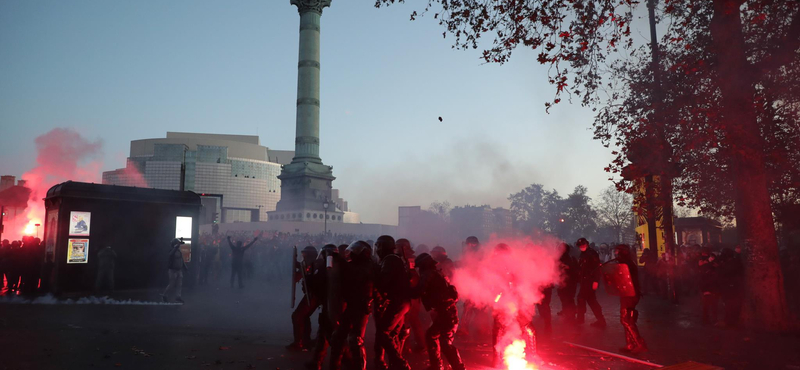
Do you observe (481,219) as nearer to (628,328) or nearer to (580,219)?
(580,219)

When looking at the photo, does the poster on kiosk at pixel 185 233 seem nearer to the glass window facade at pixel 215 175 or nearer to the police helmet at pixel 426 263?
the police helmet at pixel 426 263

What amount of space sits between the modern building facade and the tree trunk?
429 ft

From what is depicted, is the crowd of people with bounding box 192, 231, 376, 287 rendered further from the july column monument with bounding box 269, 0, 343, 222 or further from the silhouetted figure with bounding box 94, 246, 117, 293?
the july column monument with bounding box 269, 0, 343, 222

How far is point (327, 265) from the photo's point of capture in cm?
626

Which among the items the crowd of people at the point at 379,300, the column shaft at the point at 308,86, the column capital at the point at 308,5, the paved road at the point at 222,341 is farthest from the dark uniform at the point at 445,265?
the column capital at the point at 308,5

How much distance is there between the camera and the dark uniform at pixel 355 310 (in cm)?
600

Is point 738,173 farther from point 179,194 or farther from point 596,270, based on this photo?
point 179,194

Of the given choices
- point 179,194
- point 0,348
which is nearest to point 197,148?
point 179,194

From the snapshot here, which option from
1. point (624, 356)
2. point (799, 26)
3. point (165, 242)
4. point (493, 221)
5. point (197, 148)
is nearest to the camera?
point (624, 356)

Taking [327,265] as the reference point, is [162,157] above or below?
above

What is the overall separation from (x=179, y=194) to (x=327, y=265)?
44.7 ft

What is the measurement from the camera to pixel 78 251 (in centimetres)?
1581

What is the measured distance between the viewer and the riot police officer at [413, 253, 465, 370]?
6.18 metres

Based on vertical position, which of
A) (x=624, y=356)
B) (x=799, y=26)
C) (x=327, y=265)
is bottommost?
(x=624, y=356)
